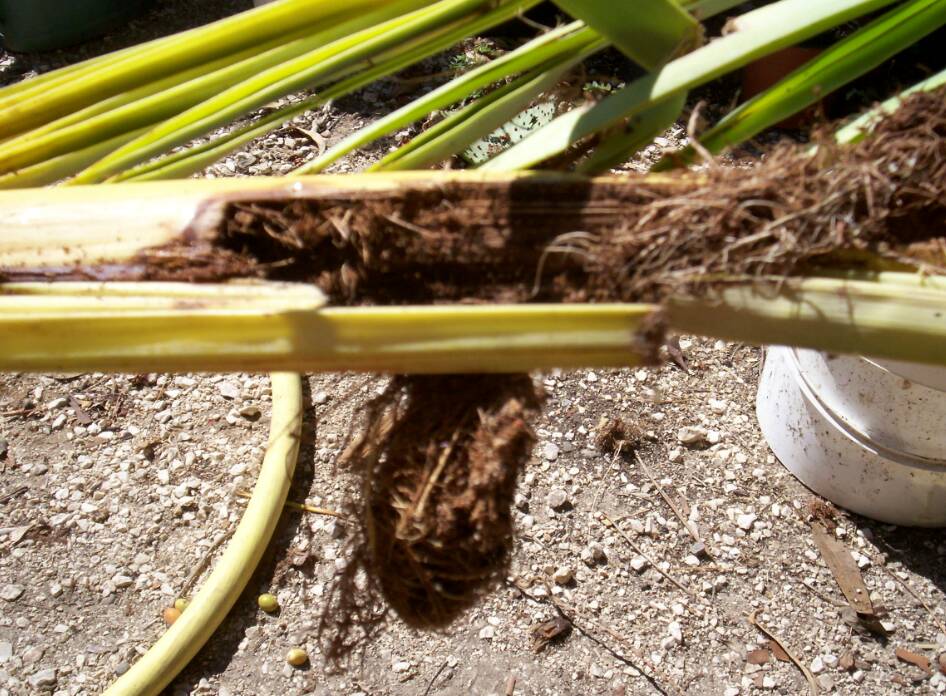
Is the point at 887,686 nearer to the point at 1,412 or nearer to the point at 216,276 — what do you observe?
the point at 216,276

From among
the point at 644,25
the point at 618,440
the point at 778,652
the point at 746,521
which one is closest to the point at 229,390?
the point at 618,440

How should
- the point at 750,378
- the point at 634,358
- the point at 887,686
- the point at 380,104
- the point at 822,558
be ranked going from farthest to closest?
the point at 380,104
the point at 750,378
the point at 822,558
the point at 887,686
the point at 634,358

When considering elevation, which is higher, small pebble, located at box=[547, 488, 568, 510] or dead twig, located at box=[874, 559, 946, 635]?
small pebble, located at box=[547, 488, 568, 510]

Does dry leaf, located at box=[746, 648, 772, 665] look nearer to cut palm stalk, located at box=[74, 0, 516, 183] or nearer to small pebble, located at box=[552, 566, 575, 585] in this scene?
small pebble, located at box=[552, 566, 575, 585]

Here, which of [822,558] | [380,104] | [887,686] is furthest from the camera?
[380,104]

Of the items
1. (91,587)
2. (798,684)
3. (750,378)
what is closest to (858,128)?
(798,684)

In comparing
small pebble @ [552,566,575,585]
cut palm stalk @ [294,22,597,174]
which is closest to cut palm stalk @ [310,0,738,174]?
cut palm stalk @ [294,22,597,174]

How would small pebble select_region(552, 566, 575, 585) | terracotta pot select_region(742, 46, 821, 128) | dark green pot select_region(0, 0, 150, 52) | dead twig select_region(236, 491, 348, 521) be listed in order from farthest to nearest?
dark green pot select_region(0, 0, 150, 52) < terracotta pot select_region(742, 46, 821, 128) < dead twig select_region(236, 491, 348, 521) < small pebble select_region(552, 566, 575, 585)
